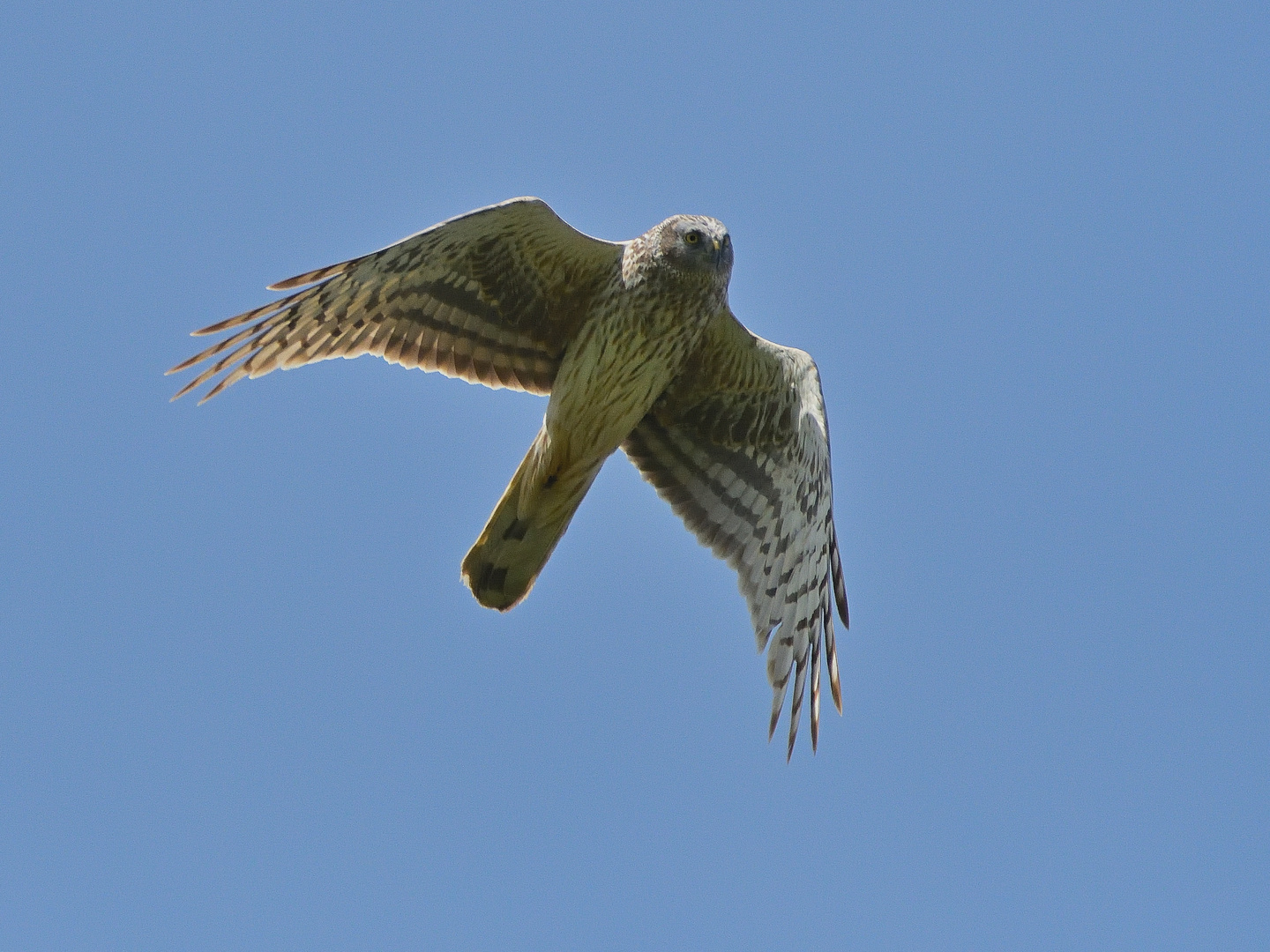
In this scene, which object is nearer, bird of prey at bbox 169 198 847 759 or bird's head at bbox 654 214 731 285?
bird's head at bbox 654 214 731 285

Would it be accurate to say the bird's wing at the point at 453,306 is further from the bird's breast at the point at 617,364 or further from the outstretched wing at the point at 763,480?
the outstretched wing at the point at 763,480

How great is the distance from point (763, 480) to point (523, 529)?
1557 millimetres

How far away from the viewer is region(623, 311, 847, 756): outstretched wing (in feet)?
25.6

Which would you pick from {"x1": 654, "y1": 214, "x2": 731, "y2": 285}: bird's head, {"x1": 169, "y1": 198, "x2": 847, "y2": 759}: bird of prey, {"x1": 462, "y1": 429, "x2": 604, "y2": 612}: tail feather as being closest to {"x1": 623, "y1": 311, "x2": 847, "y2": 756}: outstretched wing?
{"x1": 169, "y1": 198, "x2": 847, "y2": 759}: bird of prey

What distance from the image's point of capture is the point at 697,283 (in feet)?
23.4

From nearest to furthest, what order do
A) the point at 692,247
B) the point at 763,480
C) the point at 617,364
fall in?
1. the point at 692,247
2. the point at 617,364
3. the point at 763,480

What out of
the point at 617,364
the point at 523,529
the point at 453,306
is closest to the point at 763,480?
the point at 617,364

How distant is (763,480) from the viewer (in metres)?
8.23

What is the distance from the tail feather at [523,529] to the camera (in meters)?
7.45

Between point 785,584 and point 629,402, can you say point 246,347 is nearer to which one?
point 629,402

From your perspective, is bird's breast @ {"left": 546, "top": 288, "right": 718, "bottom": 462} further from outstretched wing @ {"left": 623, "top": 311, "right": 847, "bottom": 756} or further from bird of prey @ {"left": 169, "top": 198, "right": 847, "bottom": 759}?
outstretched wing @ {"left": 623, "top": 311, "right": 847, "bottom": 756}

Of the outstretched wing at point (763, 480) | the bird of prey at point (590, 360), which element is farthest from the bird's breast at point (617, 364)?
the outstretched wing at point (763, 480)

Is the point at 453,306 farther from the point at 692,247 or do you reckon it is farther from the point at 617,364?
the point at 692,247

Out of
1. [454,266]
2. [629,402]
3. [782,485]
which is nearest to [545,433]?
[629,402]
